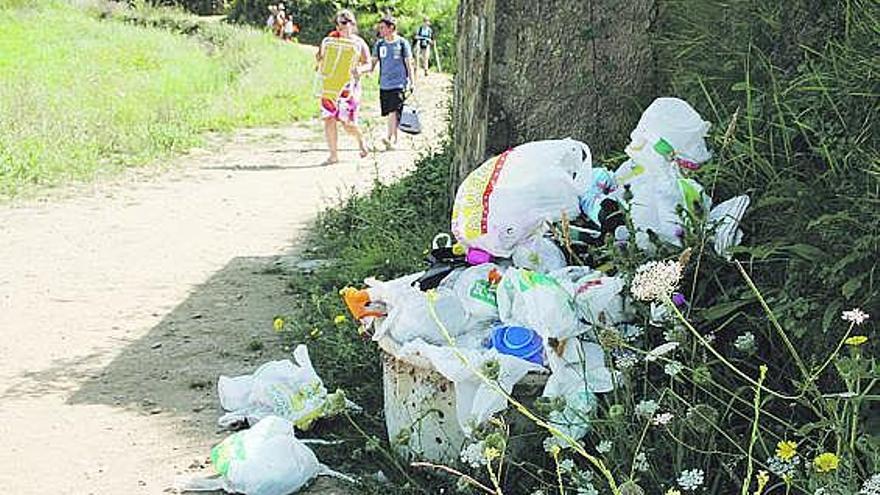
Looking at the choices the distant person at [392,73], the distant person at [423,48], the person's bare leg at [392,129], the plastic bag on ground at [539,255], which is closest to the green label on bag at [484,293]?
the plastic bag on ground at [539,255]

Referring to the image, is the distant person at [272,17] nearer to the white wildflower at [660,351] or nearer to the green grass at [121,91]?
the green grass at [121,91]

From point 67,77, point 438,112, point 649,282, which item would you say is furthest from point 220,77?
point 649,282

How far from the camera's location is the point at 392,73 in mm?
14414

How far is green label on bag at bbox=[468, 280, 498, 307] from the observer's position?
4695mm

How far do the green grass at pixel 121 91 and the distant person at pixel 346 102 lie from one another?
1824 mm

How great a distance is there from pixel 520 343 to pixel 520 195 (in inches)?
24.9

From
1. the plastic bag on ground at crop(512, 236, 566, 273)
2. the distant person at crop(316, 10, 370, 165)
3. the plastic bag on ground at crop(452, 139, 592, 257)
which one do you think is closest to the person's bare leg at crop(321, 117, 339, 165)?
the distant person at crop(316, 10, 370, 165)

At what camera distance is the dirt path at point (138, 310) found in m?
5.28

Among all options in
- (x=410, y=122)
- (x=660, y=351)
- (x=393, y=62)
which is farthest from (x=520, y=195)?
(x=393, y=62)

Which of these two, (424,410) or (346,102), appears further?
(346,102)

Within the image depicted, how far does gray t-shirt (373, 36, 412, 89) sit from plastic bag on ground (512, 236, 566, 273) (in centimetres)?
979

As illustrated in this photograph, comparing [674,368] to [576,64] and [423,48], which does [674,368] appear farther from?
[423,48]

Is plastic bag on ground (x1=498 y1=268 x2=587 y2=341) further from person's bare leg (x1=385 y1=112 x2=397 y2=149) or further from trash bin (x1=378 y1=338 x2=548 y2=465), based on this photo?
person's bare leg (x1=385 y1=112 x2=397 y2=149)

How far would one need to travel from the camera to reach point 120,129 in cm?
1462
